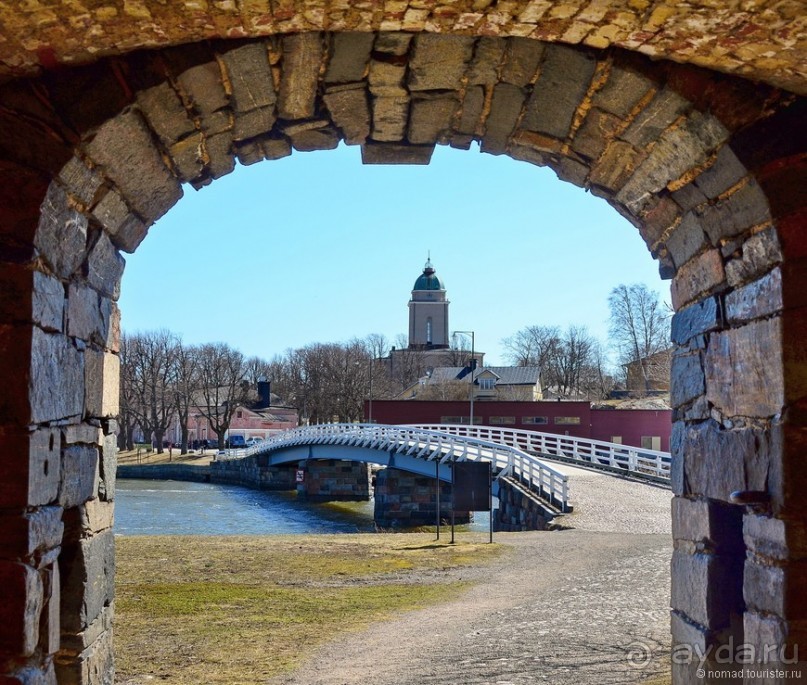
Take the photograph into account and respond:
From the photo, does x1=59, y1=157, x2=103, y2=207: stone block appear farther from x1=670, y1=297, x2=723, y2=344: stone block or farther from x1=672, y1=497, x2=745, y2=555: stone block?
x1=672, y1=497, x2=745, y2=555: stone block

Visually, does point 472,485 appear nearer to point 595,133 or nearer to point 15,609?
point 595,133

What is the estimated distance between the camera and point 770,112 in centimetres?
474

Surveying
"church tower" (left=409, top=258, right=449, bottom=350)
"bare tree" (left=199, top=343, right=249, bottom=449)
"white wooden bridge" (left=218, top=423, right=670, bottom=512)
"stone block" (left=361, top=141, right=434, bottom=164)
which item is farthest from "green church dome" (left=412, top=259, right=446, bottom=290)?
"stone block" (left=361, top=141, right=434, bottom=164)

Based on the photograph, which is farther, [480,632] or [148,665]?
[480,632]

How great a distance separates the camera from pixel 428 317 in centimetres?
10962

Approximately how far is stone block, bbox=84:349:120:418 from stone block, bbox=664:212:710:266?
382cm

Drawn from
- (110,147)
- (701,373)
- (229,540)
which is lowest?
(229,540)

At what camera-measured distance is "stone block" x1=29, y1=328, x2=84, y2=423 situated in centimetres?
471

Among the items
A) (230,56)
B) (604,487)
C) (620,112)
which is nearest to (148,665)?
(230,56)

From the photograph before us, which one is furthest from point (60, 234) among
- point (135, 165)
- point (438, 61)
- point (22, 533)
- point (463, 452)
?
point (463, 452)

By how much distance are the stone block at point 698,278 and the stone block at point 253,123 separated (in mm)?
2815

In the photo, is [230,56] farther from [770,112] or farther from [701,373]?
[701,373]

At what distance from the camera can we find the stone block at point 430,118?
571 centimetres

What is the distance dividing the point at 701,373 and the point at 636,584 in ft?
24.0
